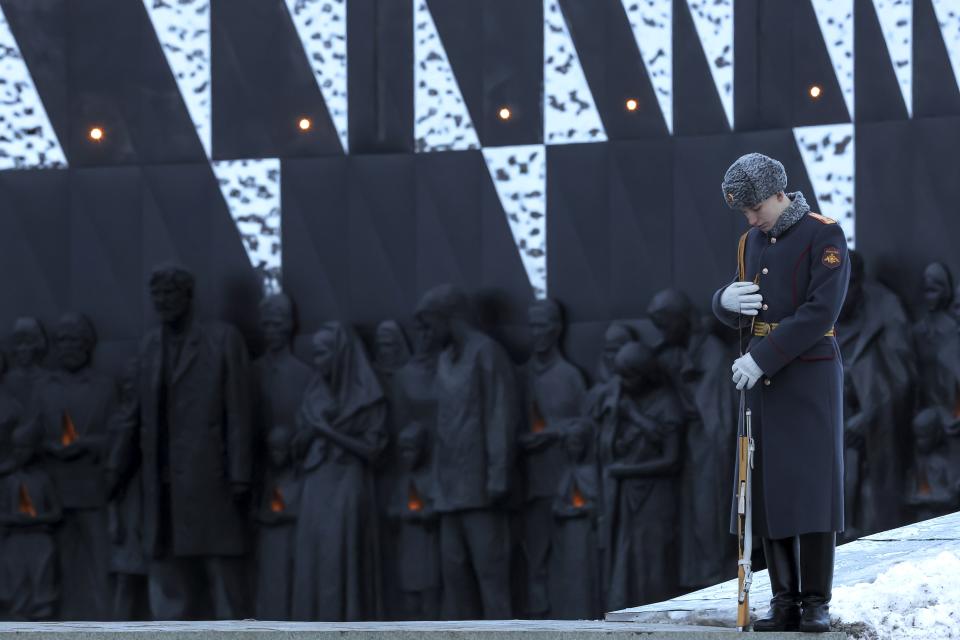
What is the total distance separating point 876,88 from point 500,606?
154 inches

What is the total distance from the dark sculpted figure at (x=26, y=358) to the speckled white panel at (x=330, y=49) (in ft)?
7.87

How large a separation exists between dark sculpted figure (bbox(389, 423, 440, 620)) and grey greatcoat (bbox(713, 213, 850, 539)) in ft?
23.7

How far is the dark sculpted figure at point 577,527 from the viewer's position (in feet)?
39.4

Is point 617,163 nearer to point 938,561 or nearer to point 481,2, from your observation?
point 481,2

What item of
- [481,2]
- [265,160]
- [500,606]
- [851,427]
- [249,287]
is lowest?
[500,606]

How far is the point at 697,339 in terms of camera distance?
1196cm

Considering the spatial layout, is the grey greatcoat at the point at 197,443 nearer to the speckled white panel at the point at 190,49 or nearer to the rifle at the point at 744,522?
the speckled white panel at the point at 190,49

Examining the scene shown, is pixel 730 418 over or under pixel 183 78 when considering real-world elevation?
under

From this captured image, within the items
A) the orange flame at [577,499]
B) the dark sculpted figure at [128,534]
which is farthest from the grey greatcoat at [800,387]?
the dark sculpted figure at [128,534]

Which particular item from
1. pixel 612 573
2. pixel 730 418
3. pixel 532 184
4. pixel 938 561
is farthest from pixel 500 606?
pixel 938 561

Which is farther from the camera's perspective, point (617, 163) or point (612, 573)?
point (617, 163)

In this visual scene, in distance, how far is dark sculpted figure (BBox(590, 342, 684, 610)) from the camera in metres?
11.7

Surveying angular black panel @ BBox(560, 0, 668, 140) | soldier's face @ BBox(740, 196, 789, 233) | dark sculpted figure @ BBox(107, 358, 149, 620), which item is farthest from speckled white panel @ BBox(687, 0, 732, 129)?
soldier's face @ BBox(740, 196, 789, 233)

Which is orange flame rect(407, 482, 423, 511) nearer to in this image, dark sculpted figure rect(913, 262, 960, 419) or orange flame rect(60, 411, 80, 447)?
orange flame rect(60, 411, 80, 447)
